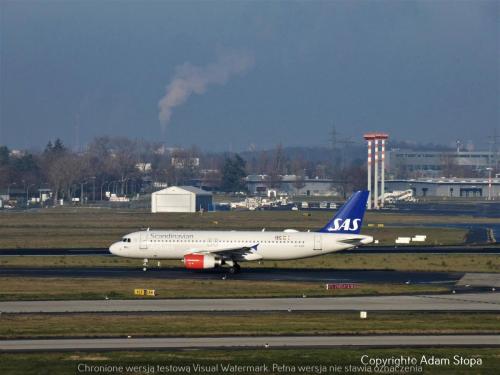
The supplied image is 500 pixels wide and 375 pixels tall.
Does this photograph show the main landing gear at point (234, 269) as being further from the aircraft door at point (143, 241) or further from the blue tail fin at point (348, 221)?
the blue tail fin at point (348, 221)

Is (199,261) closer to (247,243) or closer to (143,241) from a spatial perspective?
(247,243)

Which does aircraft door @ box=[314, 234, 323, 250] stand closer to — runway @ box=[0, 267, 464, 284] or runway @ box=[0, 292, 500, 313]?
runway @ box=[0, 267, 464, 284]

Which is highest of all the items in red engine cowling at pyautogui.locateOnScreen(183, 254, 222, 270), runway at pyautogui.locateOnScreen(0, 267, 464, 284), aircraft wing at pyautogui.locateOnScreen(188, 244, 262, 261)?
aircraft wing at pyautogui.locateOnScreen(188, 244, 262, 261)

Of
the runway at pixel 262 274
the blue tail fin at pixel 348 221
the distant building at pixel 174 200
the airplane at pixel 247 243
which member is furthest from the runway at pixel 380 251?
the distant building at pixel 174 200

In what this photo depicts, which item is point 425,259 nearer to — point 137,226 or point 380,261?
point 380,261

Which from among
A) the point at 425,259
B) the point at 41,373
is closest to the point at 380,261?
the point at 425,259

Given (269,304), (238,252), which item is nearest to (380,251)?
(238,252)

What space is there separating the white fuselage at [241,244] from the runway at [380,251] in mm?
12177

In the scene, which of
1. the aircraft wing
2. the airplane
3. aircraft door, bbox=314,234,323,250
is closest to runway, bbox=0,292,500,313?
the aircraft wing

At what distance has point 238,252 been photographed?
232 ft

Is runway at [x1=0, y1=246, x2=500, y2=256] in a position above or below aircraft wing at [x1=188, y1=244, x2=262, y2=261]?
below

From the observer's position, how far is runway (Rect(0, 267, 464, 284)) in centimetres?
6588

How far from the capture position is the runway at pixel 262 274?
65.9 meters

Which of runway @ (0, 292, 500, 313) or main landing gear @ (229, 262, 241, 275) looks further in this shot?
main landing gear @ (229, 262, 241, 275)
